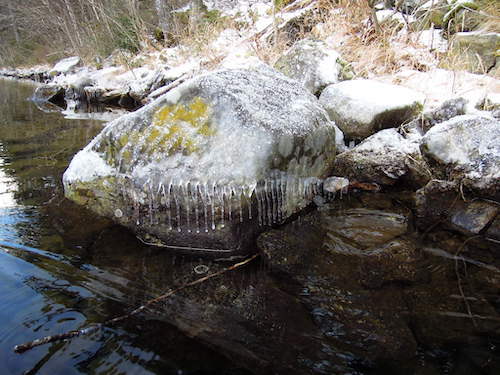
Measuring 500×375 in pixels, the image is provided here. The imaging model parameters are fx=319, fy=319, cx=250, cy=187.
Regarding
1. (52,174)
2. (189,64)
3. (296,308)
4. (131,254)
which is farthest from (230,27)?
(296,308)

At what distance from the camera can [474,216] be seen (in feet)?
7.91

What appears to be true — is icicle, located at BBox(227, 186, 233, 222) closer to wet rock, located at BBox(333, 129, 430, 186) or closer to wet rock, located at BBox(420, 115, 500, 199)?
wet rock, located at BBox(333, 129, 430, 186)

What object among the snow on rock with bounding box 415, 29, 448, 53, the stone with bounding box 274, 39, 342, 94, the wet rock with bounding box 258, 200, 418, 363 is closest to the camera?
the wet rock with bounding box 258, 200, 418, 363

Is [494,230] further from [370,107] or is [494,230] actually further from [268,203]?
[268,203]

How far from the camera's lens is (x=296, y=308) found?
176cm

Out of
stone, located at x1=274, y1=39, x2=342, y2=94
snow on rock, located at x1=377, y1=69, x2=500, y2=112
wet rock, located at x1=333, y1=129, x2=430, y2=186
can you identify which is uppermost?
stone, located at x1=274, y1=39, x2=342, y2=94

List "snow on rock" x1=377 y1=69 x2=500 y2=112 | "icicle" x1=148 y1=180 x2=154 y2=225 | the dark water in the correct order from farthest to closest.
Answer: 1. "snow on rock" x1=377 y1=69 x2=500 y2=112
2. "icicle" x1=148 y1=180 x2=154 y2=225
3. the dark water

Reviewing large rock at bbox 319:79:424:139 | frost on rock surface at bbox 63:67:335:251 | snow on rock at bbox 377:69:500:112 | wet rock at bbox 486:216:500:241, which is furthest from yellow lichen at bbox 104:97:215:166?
snow on rock at bbox 377:69:500:112

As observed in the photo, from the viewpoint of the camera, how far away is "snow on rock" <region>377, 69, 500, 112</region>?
10.8 feet

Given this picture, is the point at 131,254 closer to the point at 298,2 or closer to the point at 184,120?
the point at 184,120

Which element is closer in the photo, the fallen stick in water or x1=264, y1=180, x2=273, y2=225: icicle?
the fallen stick in water

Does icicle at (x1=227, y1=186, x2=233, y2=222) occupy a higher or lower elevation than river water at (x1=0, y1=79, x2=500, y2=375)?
higher

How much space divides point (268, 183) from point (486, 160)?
1.62 meters

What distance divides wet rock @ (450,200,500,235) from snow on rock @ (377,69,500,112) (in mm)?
1105
